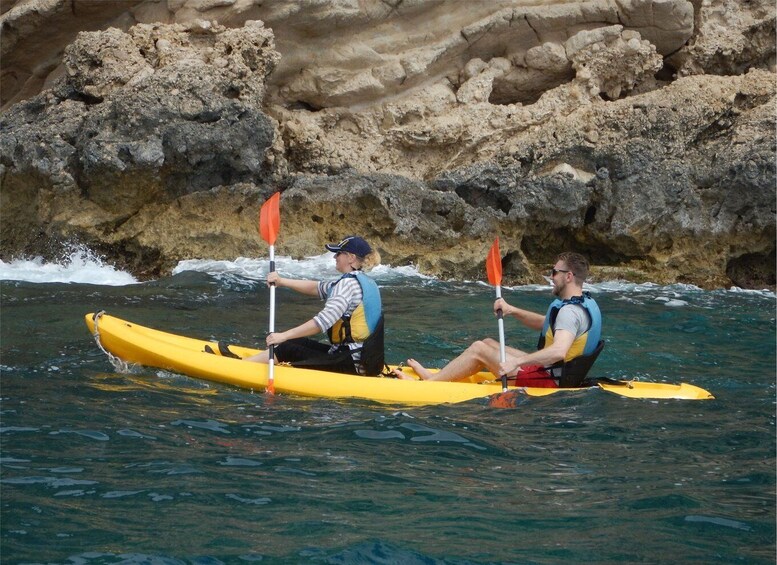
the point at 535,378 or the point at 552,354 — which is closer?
the point at 552,354

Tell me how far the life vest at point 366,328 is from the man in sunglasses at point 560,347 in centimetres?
23

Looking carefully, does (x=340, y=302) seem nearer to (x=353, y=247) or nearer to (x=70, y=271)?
(x=353, y=247)

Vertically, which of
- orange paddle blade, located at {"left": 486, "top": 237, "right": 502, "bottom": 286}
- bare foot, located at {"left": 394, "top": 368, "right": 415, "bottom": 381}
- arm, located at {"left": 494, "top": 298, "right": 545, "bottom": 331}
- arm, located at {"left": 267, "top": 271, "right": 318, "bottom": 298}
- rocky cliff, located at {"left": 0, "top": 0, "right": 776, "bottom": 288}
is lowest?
bare foot, located at {"left": 394, "top": 368, "right": 415, "bottom": 381}

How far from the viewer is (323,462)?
4234mm

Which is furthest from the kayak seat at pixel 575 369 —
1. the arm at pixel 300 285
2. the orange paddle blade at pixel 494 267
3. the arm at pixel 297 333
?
the arm at pixel 300 285

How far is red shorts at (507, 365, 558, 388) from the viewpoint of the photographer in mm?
5691

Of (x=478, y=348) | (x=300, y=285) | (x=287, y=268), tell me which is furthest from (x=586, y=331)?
(x=287, y=268)

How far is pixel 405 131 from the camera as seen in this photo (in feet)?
40.4

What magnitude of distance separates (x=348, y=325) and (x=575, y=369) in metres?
1.40

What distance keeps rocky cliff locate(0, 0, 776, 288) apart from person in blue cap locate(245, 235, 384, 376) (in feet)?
16.8

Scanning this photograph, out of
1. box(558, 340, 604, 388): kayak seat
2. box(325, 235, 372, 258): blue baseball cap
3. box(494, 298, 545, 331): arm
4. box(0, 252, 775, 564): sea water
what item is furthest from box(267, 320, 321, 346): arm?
box(558, 340, 604, 388): kayak seat

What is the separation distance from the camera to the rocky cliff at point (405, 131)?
10.6 meters

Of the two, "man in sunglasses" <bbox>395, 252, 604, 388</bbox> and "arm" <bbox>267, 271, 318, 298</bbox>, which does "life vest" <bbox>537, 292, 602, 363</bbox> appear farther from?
"arm" <bbox>267, 271, 318, 298</bbox>

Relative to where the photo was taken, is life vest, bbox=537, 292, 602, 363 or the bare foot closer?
life vest, bbox=537, 292, 602, 363
